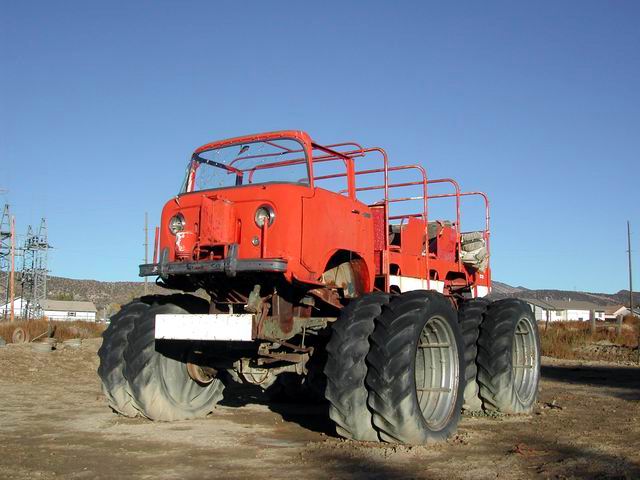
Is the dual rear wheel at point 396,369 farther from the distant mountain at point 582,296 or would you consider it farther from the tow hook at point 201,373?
the distant mountain at point 582,296

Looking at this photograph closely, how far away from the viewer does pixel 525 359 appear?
10984 millimetres

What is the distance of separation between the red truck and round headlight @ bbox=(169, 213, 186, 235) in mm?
16

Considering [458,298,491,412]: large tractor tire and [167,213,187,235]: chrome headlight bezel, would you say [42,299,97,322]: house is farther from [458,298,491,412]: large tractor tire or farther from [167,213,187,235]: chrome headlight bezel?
[167,213,187,235]: chrome headlight bezel

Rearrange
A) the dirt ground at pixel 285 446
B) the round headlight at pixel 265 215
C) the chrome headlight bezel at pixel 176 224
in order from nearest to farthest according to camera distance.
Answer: the dirt ground at pixel 285 446, the round headlight at pixel 265 215, the chrome headlight bezel at pixel 176 224

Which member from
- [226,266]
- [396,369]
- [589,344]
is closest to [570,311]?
[589,344]

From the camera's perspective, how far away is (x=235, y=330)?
7094 mm

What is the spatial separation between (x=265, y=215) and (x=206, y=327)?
1.36 metres

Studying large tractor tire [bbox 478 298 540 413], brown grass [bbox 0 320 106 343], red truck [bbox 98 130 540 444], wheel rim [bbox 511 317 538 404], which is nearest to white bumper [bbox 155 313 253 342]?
red truck [bbox 98 130 540 444]

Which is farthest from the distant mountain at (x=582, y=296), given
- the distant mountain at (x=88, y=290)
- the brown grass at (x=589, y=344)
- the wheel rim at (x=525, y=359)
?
the wheel rim at (x=525, y=359)

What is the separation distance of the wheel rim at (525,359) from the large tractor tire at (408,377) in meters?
2.75

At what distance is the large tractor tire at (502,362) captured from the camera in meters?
9.55

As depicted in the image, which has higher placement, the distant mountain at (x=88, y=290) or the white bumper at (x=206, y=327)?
the distant mountain at (x=88, y=290)

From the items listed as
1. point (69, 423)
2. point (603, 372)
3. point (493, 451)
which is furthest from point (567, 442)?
point (603, 372)

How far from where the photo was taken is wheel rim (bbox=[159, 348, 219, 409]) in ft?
27.6
